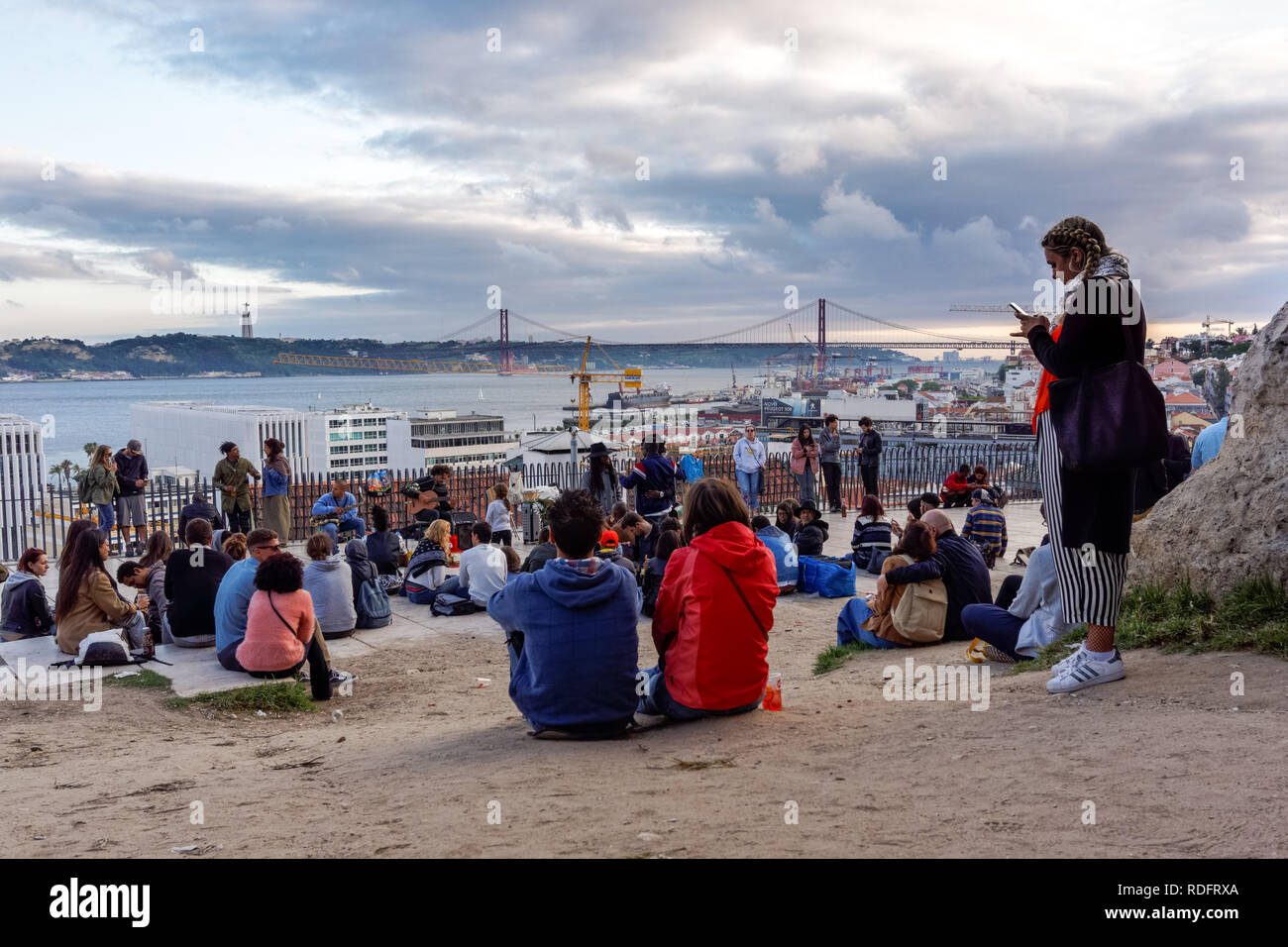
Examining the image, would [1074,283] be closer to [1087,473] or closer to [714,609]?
[1087,473]

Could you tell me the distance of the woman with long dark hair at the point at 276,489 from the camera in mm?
14188

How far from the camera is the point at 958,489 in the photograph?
15.1 m

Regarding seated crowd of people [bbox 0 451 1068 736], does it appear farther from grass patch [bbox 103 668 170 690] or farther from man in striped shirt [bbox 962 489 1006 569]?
grass patch [bbox 103 668 170 690]

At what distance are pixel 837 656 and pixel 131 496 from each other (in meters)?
11.1

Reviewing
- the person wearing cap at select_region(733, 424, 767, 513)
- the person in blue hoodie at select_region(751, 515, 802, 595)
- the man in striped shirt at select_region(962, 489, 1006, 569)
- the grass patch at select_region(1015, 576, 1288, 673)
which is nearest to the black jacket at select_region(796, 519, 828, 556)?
the person in blue hoodie at select_region(751, 515, 802, 595)

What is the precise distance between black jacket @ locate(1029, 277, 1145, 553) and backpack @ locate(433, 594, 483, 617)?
6804mm

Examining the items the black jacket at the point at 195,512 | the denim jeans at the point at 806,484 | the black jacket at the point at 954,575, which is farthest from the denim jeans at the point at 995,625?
the denim jeans at the point at 806,484

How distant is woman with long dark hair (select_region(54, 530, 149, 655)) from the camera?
7645 mm

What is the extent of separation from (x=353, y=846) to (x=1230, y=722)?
3.51 meters

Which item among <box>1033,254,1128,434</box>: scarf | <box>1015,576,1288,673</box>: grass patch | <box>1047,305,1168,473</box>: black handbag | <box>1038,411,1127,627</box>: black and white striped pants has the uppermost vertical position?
<box>1033,254,1128,434</box>: scarf

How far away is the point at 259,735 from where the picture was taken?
20.8 ft

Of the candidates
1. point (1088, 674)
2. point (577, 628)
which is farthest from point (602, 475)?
point (1088, 674)
